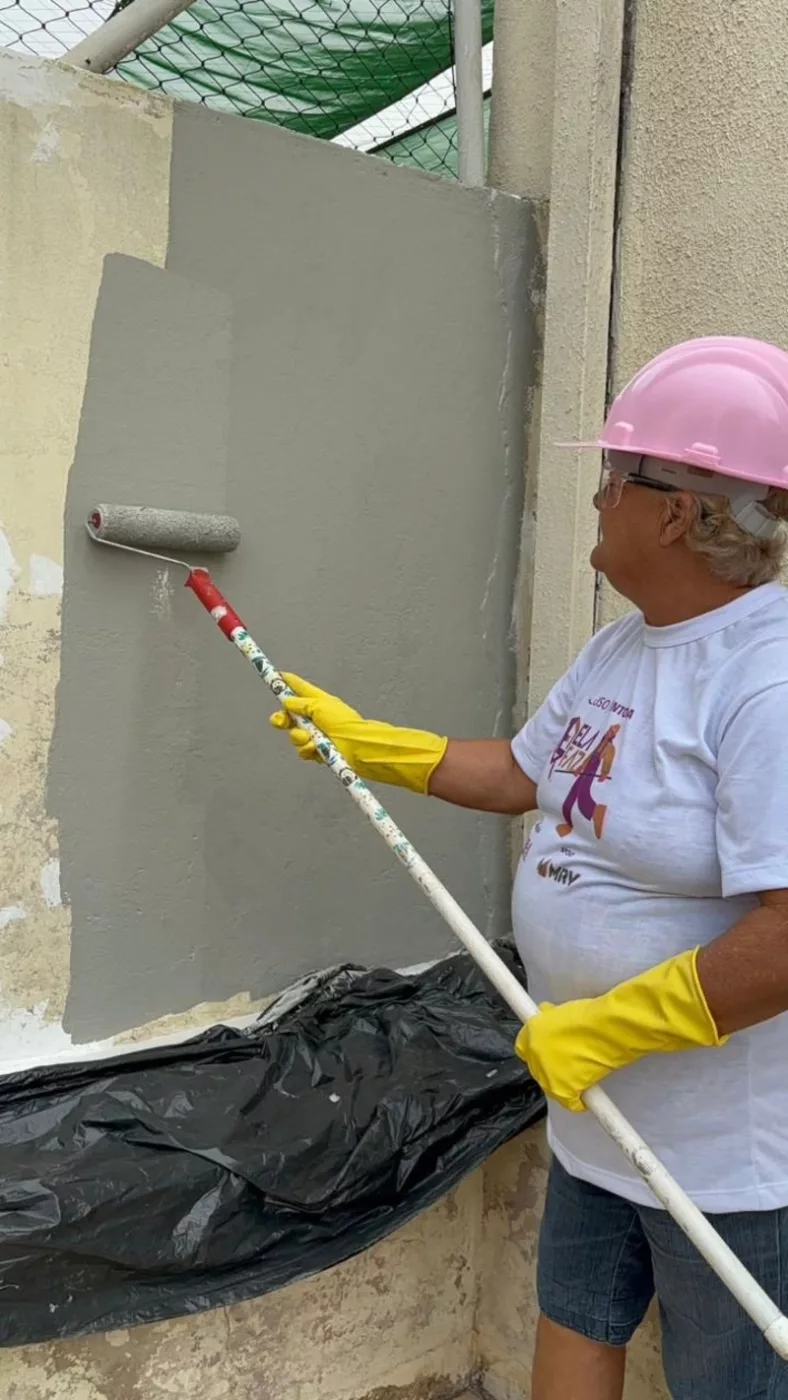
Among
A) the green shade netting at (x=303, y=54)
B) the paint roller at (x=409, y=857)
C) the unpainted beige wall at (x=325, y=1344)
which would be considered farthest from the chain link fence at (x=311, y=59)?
the unpainted beige wall at (x=325, y=1344)

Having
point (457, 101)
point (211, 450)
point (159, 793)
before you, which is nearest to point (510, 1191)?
point (159, 793)

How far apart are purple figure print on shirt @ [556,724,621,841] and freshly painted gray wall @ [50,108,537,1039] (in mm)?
855

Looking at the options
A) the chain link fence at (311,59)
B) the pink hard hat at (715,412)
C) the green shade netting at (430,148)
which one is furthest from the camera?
the green shade netting at (430,148)

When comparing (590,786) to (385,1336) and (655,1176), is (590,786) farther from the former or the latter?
(385,1336)

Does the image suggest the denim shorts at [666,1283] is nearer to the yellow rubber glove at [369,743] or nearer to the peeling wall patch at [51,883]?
the yellow rubber glove at [369,743]

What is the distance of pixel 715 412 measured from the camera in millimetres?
1388

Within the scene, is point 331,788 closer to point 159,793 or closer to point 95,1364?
point 159,793

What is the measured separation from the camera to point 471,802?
5.94 feet

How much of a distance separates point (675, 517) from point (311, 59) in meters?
2.45

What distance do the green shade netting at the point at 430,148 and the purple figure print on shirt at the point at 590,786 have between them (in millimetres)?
2759

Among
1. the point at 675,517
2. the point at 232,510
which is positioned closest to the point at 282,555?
the point at 232,510

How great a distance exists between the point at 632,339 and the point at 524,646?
674mm

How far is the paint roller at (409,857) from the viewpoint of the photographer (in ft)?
4.19

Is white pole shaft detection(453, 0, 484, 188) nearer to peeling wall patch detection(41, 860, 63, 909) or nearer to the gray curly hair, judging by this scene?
the gray curly hair
